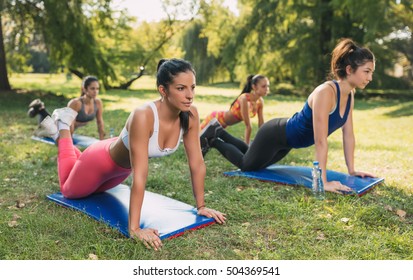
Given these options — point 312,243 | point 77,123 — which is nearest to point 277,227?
point 312,243

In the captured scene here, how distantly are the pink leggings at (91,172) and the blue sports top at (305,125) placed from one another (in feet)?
5.98

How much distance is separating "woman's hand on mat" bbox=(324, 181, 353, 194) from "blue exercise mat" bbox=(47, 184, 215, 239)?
56.0 inches

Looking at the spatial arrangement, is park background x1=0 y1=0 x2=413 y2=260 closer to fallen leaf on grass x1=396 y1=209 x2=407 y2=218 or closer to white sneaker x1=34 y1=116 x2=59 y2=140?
fallen leaf on grass x1=396 y1=209 x2=407 y2=218

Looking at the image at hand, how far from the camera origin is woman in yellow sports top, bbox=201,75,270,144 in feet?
21.5

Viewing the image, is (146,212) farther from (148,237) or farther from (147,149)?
(147,149)

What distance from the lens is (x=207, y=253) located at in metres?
2.86

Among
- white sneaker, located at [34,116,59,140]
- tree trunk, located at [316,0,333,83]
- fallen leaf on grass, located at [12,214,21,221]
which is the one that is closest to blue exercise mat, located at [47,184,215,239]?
fallen leaf on grass, located at [12,214,21,221]

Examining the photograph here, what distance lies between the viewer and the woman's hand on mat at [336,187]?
13.6 feet

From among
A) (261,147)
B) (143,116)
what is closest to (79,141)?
(261,147)

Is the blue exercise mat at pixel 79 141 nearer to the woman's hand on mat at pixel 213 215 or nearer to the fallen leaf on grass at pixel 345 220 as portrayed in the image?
the woman's hand on mat at pixel 213 215

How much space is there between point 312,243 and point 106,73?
482 inches

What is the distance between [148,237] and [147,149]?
611 millimetres
